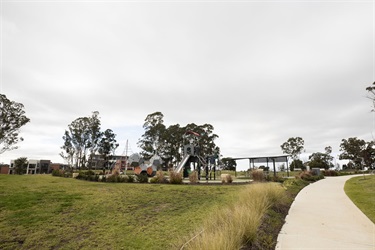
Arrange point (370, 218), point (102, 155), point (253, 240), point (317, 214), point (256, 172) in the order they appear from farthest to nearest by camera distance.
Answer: point (102, 155) → point (256, 172) → point (317, 214) → point (370, 218) → point (253, 240)

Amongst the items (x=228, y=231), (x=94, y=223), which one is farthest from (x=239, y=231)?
(x=94, y=223)

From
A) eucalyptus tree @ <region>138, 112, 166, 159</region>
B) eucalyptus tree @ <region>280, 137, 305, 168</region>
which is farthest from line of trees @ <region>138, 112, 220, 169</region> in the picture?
eucalyptus tree @ <region>280, 137, 305, 168</region>

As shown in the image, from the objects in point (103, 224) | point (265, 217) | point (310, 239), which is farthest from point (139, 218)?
point (310, 239)

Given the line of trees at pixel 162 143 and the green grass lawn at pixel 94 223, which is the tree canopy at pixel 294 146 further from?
the green grass lawn at pixel 94 223

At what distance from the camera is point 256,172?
660 inches

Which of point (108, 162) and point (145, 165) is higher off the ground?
point (108, 162)

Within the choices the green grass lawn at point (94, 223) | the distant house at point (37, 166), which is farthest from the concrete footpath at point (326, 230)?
the distant house at point (37, 166)

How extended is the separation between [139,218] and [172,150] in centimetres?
4360

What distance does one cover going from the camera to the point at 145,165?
2872 cm

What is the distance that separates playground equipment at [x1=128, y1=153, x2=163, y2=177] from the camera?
92.8 feet

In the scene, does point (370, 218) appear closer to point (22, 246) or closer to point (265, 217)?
point (265, 217)

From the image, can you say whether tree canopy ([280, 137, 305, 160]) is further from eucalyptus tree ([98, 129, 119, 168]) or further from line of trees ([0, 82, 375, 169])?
eucalyptus tree ([98, 129, 119, 168])

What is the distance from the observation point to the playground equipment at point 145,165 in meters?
28.3

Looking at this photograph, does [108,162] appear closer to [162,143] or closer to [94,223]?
[162,143]
